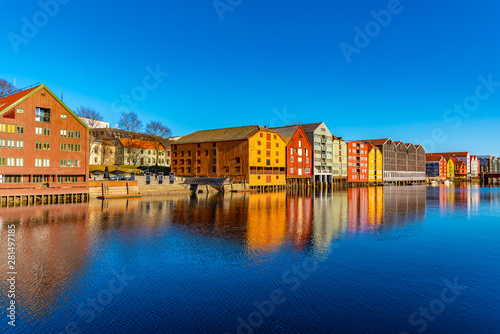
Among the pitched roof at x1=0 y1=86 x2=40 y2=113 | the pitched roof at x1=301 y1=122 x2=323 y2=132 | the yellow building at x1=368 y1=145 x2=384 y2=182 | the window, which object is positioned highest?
the pitched roof at x1=301 y1=122 x2=323 y2=132

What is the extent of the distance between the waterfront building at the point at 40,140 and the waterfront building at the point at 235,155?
38134mm

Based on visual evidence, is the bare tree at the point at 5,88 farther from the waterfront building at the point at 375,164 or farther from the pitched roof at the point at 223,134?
the waterfront building at the point at 375,164

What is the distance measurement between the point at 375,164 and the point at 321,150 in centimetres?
4222

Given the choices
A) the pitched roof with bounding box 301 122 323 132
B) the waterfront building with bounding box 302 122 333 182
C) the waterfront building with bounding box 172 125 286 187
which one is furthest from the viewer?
the pitched roof with bounding box 301 122 323 132

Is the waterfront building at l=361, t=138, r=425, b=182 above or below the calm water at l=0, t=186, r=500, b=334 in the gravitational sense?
above

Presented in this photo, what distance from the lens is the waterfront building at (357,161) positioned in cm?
13750

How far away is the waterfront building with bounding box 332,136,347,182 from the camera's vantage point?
12850 centimetres

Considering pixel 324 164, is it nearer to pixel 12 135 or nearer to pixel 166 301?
pixel 12 135

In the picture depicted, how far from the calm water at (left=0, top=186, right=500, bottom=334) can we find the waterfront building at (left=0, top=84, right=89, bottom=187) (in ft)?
84.2

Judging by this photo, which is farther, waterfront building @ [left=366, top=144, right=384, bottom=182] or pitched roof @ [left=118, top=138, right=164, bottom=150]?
waterfront building @ [left=366, top=144, right=384, bottom=182]

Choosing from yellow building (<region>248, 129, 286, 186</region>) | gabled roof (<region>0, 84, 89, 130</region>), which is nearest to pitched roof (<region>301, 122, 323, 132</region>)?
yellow building (<region>248, 129, 286, 186</region>)

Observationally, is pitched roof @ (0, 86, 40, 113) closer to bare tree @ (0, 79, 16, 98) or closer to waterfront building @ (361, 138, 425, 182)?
bare tree @ (0, 79, 16, 98)

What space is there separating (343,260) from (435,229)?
1732cm

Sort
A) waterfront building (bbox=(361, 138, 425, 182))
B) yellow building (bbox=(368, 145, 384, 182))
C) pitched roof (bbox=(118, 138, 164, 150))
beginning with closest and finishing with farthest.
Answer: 1. pitched roof (bbox=(118, 138, 164, 150))
2. yellow building (bbox=(368, 145, 384, 182))
3. waterfront building (bbox=(361, 138, 425, 182))
